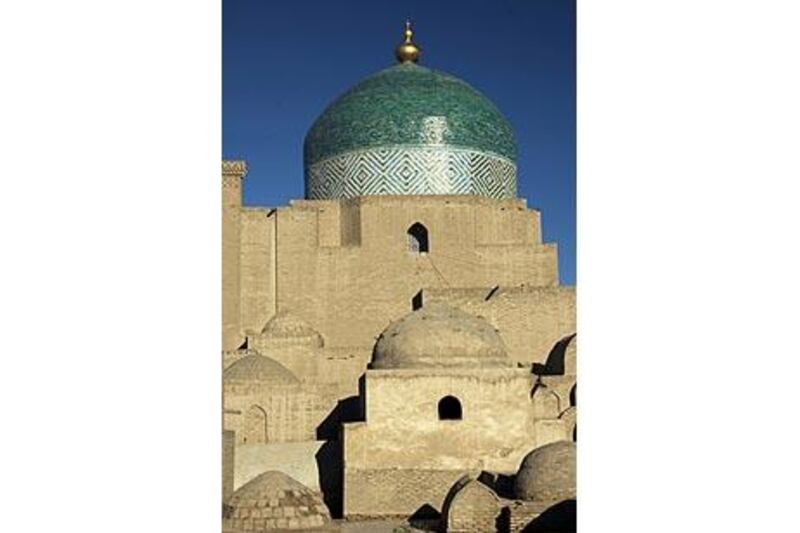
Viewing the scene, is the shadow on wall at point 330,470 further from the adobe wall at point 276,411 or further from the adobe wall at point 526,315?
the adobe wall at point 526,315

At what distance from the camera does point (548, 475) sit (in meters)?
8.60

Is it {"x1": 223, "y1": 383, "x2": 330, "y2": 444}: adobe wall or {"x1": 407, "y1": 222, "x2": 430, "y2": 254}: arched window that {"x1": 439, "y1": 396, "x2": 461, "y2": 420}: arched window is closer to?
{"x1": 223, "y1": 383, "x2": 330, "y2": 444}: adobe wall

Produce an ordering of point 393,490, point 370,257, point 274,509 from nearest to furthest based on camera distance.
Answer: point 274,509
point 393,490
point 370,257

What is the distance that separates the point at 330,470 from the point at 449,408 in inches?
54.4

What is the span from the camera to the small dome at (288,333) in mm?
13188

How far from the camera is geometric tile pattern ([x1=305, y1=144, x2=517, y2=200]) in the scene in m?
15.9

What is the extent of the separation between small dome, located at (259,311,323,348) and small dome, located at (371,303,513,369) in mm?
2028

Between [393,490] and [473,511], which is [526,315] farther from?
[473,511]

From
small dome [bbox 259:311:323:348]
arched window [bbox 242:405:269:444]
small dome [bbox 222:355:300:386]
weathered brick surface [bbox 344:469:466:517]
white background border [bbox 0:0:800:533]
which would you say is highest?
white background border [bbox 0:0:800:533]

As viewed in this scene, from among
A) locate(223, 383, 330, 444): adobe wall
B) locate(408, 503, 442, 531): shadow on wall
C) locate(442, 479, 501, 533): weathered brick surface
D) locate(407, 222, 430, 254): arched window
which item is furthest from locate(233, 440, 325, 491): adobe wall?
locate(407, 222, 430, 254): arched window
